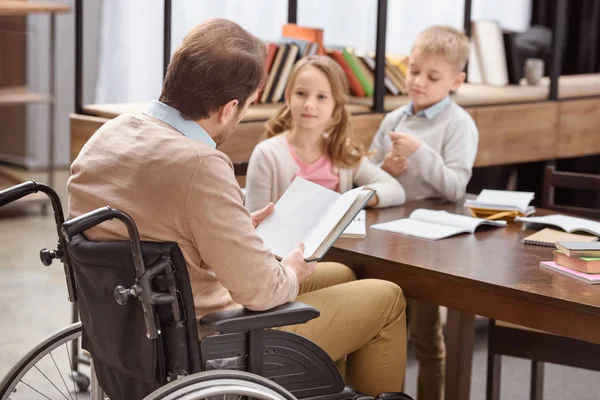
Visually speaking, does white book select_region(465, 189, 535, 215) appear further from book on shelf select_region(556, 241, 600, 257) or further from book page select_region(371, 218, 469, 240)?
book on shelf select_region(556, 241, 600, 257)

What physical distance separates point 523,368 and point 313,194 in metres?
1.43

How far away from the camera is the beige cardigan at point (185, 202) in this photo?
5.95ft

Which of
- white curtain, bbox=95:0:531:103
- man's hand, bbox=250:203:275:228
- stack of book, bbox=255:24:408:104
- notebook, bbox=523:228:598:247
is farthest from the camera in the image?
white curtain, bbox=95:0:531:103

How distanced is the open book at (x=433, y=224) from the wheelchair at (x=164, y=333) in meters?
0.67

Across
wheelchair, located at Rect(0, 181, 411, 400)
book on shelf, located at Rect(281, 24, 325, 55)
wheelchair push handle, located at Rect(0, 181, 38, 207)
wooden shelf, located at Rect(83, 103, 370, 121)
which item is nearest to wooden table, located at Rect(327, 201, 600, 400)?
wheelchair, located at Rect(0, 181, 411, 400)

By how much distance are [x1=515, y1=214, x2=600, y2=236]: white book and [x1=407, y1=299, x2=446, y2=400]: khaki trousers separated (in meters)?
0.40

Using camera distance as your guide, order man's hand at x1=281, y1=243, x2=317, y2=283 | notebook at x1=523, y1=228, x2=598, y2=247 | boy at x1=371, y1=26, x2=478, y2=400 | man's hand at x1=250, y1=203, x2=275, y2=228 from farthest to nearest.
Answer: boy at x1=371, y1=26, x2=478, y2=400 < notebook at x1=523, y1=228, x2=598, y2=247 < man's hand at x1=250, y1=203, x2=275, y2=228 < man's hand at x1=281, y1=243, x2=317, y2=283

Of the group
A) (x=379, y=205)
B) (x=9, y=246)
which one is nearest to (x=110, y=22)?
(x=9, y=246)

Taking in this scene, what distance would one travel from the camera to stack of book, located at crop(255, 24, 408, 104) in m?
3.93

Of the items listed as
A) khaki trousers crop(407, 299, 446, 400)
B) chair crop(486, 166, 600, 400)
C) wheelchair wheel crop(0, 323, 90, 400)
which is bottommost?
wheelchair wheel crop(0, 323, 90, 400)

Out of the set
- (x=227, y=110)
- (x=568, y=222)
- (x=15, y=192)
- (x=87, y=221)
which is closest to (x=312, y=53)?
(x=568, y=222)

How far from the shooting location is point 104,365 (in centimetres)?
200

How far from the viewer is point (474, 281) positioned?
221cm

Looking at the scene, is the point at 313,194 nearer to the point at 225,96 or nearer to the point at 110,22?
the point at 225,96
